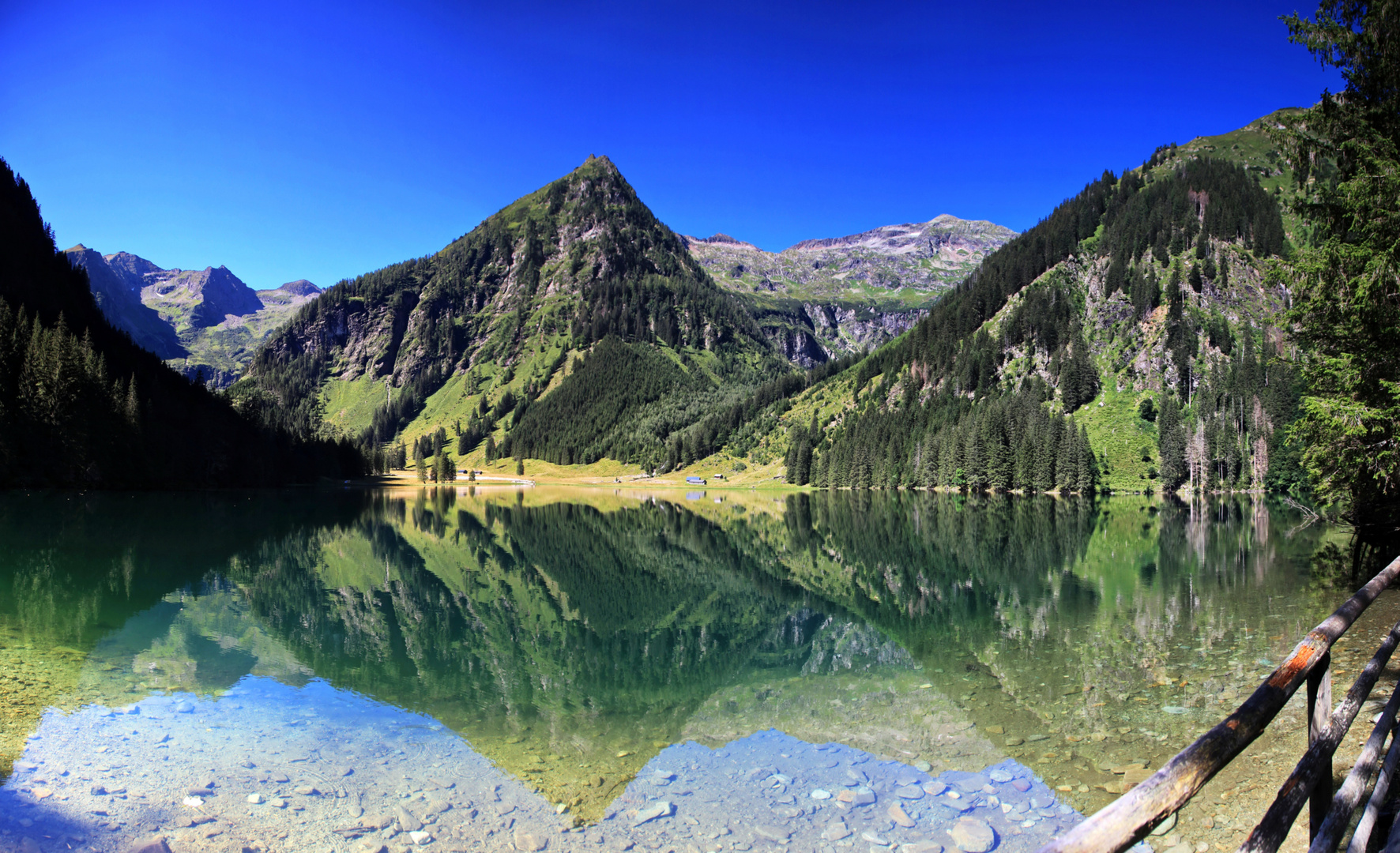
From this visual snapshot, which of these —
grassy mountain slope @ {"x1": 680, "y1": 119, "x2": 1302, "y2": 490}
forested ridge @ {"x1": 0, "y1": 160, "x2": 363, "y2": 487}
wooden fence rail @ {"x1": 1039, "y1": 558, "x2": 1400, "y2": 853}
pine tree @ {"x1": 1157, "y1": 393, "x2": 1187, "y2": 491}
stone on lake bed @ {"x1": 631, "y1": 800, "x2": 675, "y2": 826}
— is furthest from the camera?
grassy mountain slope @ {"x1": 680, "y1": 119, "x2": 1302, "y2": 490}

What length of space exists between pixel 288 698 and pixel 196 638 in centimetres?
708

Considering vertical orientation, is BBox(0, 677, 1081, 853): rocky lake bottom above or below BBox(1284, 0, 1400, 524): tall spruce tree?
below

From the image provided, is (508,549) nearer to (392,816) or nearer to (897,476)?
(392,816)

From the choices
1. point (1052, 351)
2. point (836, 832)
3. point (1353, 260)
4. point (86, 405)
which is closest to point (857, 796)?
point (836, 832)

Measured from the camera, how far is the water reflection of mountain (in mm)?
14867

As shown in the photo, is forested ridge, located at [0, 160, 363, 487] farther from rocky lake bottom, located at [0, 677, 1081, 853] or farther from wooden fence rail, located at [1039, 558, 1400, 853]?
wooden fence rail, located at [1039, 558, 1400, 853]

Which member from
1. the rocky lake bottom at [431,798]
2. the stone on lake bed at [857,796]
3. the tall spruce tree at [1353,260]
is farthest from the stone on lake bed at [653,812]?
the tall spruce tree at [1353,260]

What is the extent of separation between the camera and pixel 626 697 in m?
16.5

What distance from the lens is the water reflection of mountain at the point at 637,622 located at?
14867 mm

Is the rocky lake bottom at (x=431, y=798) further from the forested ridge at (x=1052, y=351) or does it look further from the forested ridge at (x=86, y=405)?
the forested ridge at (x=1052, y=351)

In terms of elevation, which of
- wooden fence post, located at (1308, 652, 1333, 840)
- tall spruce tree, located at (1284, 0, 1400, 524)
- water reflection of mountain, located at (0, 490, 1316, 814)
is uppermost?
tall spruce tree, located at (1284, 0, 1400, 524)

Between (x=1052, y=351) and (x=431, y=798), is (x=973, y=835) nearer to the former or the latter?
(x=431, y=798)

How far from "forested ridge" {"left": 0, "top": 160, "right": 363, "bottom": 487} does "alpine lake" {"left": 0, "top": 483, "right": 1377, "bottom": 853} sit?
4853 cm

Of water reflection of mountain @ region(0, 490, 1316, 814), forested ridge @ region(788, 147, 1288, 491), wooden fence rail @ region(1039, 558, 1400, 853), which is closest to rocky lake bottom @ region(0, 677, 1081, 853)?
water reflection of mountain @ region(0, 490, 1316, 814)
